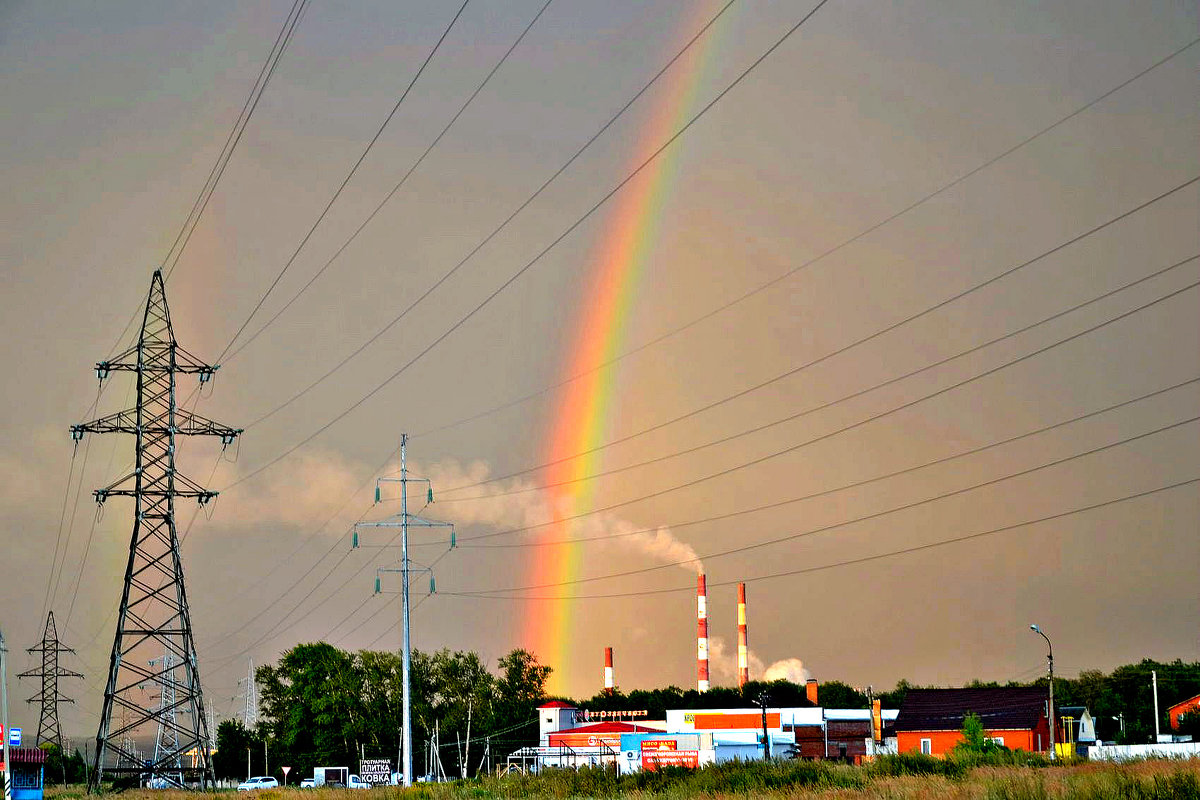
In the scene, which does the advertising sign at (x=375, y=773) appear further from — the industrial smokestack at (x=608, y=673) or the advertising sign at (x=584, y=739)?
the industrial smokestack at (x=608, y=673)

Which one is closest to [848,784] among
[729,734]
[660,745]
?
[660,745]

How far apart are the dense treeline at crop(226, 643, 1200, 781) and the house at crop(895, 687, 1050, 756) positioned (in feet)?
104

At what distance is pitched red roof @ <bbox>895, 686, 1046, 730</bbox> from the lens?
332ft

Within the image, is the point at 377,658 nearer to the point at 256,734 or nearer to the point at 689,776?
the point at 256,734

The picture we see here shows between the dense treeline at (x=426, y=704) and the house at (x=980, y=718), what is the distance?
1252 inches

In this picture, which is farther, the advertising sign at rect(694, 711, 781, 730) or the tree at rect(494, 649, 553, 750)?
the tree at rect(494, 649, 553, 750)

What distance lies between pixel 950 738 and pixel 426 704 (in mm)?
75588

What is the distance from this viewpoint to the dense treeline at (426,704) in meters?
145

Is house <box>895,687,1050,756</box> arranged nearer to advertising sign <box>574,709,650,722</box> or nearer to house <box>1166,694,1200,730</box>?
house <box>1166,694,1200,730</box>

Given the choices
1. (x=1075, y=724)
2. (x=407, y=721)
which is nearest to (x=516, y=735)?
(x=1075, y=724)

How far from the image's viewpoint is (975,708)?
105 m

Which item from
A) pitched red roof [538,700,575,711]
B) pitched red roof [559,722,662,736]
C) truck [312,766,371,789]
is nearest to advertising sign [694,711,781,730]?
pitched red roof [559,722,662,736]

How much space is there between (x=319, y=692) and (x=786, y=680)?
58931mm

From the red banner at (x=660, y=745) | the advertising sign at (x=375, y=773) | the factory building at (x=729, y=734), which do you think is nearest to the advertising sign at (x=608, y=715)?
the factory building at (x=729, y=734)
